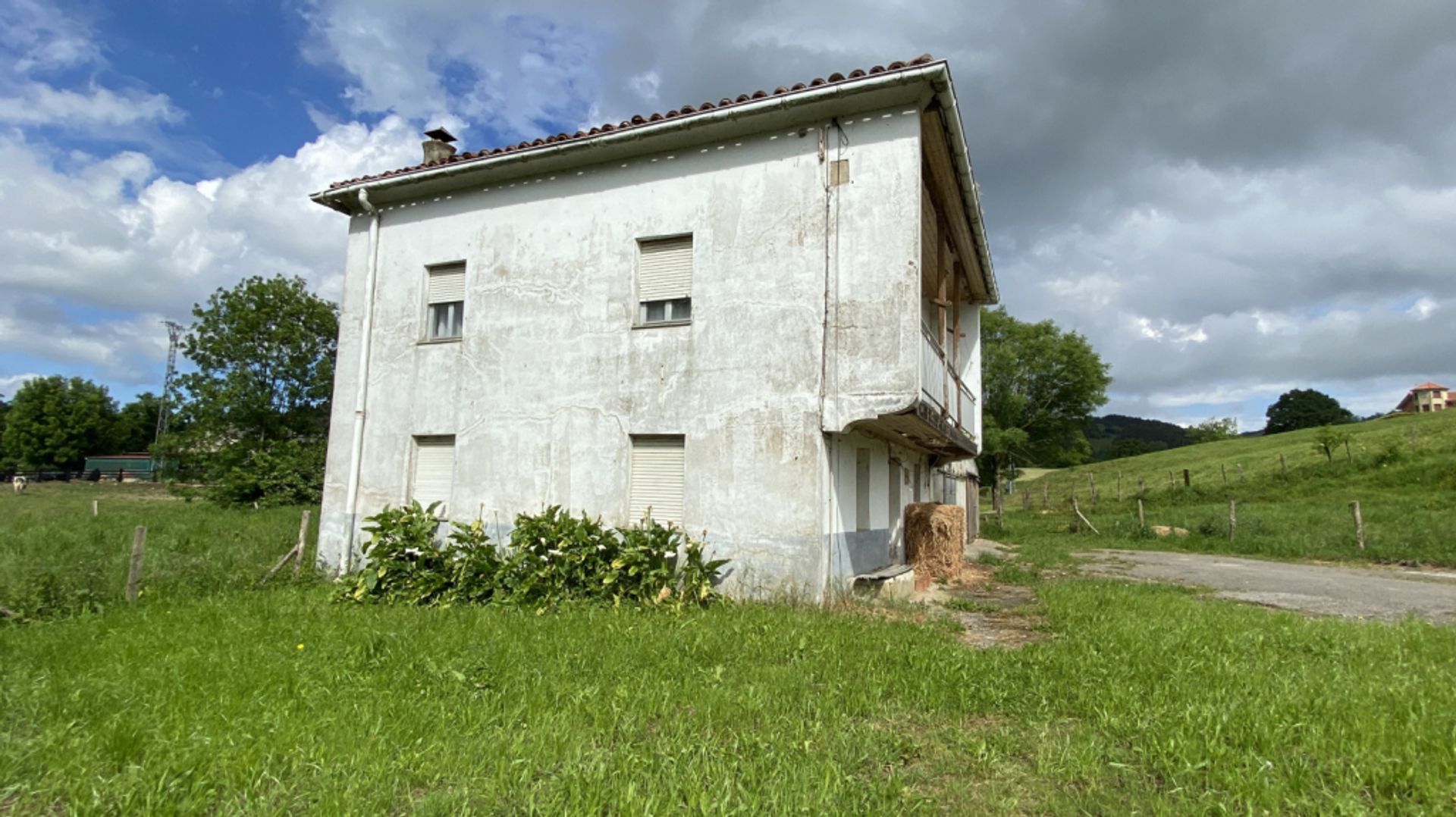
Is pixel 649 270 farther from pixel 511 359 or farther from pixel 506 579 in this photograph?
pixel 506 579

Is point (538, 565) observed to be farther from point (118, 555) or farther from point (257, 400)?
point (257, 400)

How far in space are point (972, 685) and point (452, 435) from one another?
27.3ft

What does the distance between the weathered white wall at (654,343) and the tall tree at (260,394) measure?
22214mm

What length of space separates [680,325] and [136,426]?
10572 cm

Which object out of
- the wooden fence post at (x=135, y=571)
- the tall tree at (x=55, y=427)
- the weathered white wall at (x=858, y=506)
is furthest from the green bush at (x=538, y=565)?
the tall tree at (x=55, y=427)

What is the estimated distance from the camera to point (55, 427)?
7488 cm

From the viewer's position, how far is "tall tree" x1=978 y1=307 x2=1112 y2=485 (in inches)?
1544

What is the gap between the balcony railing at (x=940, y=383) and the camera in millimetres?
8945

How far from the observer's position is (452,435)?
1076cm

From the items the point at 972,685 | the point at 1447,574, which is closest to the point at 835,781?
the point at 972,685

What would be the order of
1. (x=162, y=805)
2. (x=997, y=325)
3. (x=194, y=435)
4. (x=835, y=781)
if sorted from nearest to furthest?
(x=162, y=805), (x=835, y=781), (x=194, y=435), (x=997, y=325)

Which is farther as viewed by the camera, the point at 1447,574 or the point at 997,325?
the point at 997,325

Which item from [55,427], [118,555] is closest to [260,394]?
[118,555]

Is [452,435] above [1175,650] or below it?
above
